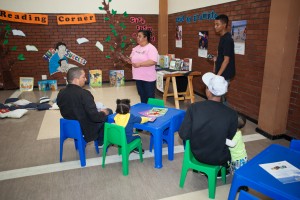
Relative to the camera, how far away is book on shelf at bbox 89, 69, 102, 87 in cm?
716

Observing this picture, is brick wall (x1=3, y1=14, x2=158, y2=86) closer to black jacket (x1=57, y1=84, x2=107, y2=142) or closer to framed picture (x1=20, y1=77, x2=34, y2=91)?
framed picture (x1=20, y1=77, x2=34, y2=91)

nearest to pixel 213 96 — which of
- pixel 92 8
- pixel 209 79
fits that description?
pixel 209 79

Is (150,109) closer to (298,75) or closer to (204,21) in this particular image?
(298,75)

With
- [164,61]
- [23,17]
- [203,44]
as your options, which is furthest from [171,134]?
[23,17]

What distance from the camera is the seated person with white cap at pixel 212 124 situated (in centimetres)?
200

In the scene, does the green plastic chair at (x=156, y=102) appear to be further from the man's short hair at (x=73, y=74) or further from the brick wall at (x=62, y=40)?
the brick wall at (x=62, y=40)

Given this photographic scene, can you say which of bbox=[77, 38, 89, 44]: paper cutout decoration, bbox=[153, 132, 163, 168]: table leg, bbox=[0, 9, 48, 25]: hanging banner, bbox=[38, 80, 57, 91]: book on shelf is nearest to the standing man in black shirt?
bbox=[153, 132, 163, 168]: table leg

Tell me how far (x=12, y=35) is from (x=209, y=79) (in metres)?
6.49

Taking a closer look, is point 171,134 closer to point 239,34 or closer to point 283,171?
point 283,171

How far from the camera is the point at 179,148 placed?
3.29m

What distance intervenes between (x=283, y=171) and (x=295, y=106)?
7.39ft

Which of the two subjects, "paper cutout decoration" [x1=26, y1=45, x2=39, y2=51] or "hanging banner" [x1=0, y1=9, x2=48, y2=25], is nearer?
"hanging banner" [x1=0, y1=9, x2=48, y2=25]

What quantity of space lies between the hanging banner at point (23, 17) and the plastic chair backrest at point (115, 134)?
17.9 feet

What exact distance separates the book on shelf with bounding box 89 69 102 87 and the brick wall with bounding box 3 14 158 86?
1.46ft
